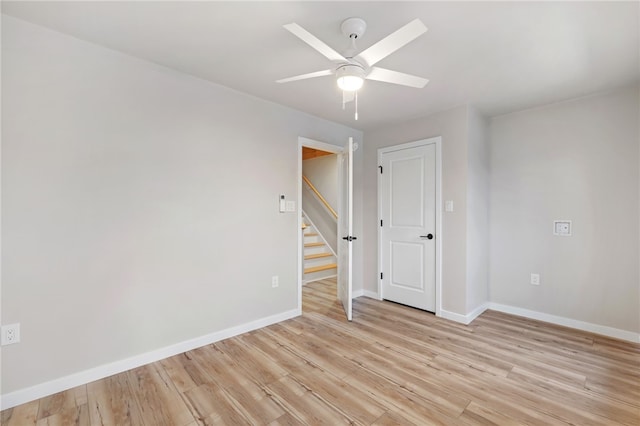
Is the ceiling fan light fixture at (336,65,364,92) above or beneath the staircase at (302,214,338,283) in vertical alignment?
above

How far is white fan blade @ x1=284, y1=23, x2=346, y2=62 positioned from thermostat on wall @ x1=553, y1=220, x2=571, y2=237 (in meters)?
2.97

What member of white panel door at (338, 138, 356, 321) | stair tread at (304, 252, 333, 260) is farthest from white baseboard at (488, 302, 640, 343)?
stair tread at (304, 252, 333, 260)

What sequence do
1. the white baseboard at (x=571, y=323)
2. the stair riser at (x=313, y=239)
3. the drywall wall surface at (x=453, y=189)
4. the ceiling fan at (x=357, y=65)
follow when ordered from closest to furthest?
the ceiling fan at (x=357, y=65)
the white baseboard at (x=571, y=323)
the drywall wall surface at (x=453, y=189)
the stair riser at (x=313, y=239)

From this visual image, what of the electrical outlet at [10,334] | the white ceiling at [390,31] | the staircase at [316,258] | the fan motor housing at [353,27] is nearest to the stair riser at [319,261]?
the staircase at [316,258]

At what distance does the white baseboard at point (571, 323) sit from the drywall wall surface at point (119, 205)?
2.81 metres

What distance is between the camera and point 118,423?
1.68 metres

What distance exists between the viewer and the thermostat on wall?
121 inches

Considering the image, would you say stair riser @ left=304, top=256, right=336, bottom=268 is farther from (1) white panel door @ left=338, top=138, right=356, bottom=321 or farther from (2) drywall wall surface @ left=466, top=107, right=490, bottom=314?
(2) drywall wall surface @ left=466, top=107, right=490, bottom=314

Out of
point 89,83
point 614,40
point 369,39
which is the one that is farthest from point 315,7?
point 614,40

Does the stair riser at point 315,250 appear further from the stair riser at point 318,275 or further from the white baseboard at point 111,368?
the white baseboard at point 111,368

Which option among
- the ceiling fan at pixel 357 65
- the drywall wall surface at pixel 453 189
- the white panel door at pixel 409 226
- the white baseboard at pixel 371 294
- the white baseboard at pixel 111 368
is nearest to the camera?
the ceiling fan at pixel 357 65

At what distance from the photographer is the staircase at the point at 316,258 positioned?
5.00m

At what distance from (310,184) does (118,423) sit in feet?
16.1

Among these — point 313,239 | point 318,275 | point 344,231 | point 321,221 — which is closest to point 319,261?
point 318,275
